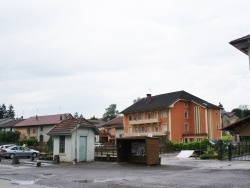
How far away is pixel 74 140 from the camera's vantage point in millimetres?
31781

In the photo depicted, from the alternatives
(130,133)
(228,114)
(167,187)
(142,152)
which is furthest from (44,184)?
(228,114)

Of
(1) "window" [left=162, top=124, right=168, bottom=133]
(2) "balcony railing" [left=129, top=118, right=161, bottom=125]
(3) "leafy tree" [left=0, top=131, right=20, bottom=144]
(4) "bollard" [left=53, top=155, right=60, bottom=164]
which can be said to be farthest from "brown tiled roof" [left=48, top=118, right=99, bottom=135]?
(3) "leafy tree" [left=0, top=131, right=20, bottom=144]

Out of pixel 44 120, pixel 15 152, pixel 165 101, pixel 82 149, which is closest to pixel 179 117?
pixel 165 101

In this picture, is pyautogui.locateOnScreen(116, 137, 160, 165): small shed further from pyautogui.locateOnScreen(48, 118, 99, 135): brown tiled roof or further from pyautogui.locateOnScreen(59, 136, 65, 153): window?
pyautogui.locateOnScreen(59, 136, 65, 153): window

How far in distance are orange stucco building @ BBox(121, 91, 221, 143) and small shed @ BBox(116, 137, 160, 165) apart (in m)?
37.5

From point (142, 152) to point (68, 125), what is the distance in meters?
7.95

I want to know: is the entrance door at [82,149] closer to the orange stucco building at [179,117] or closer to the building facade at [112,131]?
the orange stucco building at [179,117]

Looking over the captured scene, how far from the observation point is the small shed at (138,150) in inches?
1051

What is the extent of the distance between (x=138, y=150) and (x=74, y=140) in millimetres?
6151

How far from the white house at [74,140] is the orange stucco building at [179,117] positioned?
117 ft

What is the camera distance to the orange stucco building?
6781 centimetres

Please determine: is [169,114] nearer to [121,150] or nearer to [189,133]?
[189,133]

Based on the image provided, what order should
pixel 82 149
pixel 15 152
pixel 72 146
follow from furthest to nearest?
pixel 15 152, pixel 82 149, pixel 72 146

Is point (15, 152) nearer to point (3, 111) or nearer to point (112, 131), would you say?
point (112, 131)
